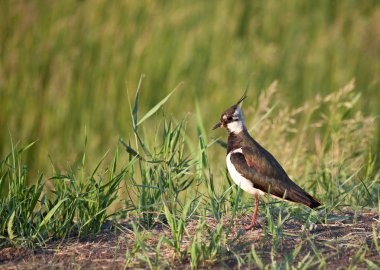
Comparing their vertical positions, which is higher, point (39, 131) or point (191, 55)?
point (191, 55)

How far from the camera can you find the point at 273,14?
373 inches

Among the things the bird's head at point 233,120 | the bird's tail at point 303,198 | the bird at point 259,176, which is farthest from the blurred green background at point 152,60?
the bird's tail at point 303,198

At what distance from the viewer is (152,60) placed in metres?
8.72

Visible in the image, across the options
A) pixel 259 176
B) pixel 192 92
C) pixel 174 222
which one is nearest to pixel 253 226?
pixel 259 176

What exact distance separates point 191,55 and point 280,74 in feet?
3.51

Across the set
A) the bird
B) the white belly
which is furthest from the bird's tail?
the white belly

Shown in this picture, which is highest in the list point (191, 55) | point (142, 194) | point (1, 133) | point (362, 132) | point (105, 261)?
point (191, 55)

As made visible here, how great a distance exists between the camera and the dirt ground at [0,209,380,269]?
3.89 metres

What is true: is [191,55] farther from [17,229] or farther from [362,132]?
[17,229]

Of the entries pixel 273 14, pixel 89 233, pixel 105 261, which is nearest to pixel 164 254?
→ pixel 105 261

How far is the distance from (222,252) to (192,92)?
15.4 feet

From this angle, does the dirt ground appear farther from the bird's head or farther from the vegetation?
the bird's head

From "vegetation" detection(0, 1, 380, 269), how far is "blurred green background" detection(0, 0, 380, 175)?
1 cm

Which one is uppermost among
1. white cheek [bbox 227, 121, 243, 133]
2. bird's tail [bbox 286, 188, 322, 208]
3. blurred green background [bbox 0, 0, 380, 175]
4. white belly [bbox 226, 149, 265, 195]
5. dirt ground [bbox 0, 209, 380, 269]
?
blurred green background [bbox 0, 0, 380, 175]
